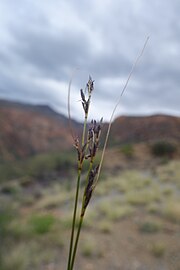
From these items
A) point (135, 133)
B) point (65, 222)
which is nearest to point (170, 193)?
point (65, 222)

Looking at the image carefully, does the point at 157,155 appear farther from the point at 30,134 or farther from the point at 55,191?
the point at 30,134

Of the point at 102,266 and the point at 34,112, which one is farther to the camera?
the point at 34,112

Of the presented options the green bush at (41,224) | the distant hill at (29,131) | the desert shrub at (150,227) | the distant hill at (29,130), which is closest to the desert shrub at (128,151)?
the distant hill at (29,130)

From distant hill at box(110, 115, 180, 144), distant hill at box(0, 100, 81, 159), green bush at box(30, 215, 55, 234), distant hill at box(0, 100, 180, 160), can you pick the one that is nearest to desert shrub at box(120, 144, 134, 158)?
distant hill at box(110, 115, 180, 144)

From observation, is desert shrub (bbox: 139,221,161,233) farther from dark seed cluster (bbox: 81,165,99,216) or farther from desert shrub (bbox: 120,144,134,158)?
desert shrub (bbox: 120,144,134,158)

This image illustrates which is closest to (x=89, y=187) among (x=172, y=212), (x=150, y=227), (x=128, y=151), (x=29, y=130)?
(x=150, y=227)

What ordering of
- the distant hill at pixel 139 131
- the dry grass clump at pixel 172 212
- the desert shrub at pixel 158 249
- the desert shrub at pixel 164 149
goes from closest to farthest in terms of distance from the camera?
the desert shrub at pixel 158 249 → the dry grass clump at pixel 172 212 → the distant hill at pixel 139 131 → the desert shrub at pixel 164 149

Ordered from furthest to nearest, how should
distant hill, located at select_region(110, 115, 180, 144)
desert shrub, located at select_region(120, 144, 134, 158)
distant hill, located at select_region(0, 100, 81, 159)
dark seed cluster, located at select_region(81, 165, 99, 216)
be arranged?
distant hill, located at select_region(0, 100, 81, 159)
desert shrub, located at select_region(120, 144, 134, 158)
distant hill, located at select_region(110, 115, 180, 144)
dark seed cluster, located at select_region(81, 165, 99, 216)

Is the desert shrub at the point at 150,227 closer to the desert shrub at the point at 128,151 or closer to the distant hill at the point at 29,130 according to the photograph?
the desert shrub at the point at 128,151
